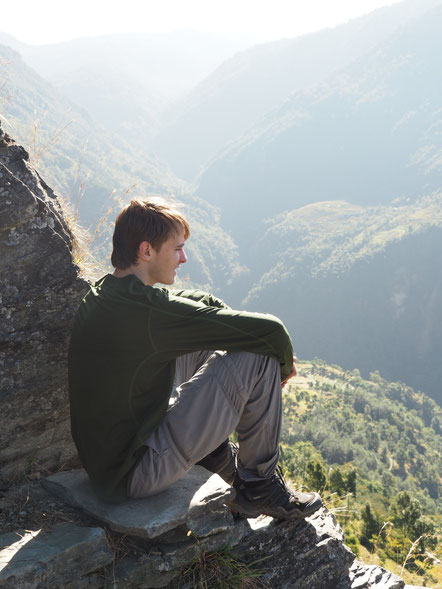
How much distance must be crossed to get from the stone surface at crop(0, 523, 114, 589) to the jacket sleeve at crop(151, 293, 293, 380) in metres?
1.01

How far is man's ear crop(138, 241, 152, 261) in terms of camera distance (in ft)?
9.15

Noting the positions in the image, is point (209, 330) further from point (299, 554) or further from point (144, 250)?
point (299, 554)

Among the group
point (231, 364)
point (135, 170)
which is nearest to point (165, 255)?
point (231, 364)

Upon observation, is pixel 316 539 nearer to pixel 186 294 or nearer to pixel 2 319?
pixel 186 294

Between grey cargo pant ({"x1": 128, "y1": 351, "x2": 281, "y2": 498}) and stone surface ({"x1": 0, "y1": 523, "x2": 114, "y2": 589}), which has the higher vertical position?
grey cargo pant ({"x1": 128, "y1": 351, "x2": 281, "y2": 498})

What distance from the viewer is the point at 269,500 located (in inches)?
118

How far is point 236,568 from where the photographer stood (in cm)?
293

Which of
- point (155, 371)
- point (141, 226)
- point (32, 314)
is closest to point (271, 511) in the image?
point (155, 371)

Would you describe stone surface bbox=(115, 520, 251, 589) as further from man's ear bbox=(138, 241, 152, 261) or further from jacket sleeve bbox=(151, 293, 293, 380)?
man's ear bbox=(138, 241, 152, 261)

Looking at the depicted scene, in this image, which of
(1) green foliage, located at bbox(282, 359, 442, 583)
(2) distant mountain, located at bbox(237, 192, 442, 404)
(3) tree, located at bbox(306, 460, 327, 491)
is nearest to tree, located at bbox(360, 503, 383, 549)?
(3) tree, located at bbox(306, 460, 327, 491)

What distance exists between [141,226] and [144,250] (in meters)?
0.13

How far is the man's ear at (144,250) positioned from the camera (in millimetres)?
2789

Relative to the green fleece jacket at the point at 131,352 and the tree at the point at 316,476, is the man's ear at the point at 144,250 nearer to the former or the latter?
the green fleece jacket at the point at 131,352

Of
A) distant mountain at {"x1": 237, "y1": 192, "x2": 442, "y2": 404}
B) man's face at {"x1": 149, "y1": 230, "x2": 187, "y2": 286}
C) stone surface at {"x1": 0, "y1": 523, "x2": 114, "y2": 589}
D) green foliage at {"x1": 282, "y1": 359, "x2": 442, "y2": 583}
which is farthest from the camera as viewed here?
distant mountain at {"x1": 237, "y1": 192, "x2": 442, "y2": 404}
